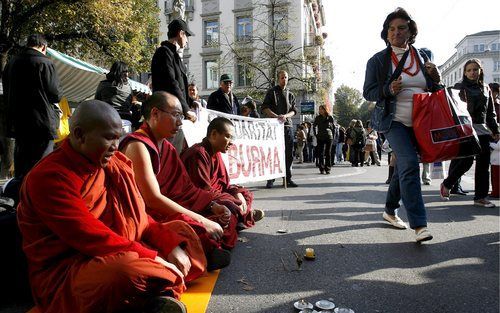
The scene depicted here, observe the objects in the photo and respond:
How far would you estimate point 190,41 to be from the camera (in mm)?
34688

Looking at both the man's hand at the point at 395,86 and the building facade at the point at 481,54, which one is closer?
the man's hand at the point at 395,86

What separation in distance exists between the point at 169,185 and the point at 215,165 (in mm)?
960

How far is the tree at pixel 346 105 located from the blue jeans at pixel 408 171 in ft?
225

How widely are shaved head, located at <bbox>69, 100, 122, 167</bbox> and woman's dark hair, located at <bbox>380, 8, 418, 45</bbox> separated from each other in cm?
274

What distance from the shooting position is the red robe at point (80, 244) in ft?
5.46

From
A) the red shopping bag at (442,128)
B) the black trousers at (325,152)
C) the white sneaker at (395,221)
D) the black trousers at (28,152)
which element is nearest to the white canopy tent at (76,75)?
the black trousers at (325,152)

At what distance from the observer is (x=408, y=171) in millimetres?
3305

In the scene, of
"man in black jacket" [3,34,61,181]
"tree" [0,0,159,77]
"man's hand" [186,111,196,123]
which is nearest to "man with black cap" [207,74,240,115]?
"man's hand" [186,111,196,123]

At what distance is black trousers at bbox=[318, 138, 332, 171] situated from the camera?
10.6 metres

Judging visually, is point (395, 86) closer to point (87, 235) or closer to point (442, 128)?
point (442, 128)

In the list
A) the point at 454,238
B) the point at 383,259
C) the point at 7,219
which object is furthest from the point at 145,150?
the point at 454,238

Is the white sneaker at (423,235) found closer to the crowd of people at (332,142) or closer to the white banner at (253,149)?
the crowd of people at (332,142)

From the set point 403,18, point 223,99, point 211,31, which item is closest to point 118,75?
point 223,99

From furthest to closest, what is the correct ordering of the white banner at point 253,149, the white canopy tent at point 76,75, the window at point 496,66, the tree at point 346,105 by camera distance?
1. the window at point 496,66
2. the tree at point 346,105
3. the white canopy tent at point 76,75
4. the white banner at point 253,149
